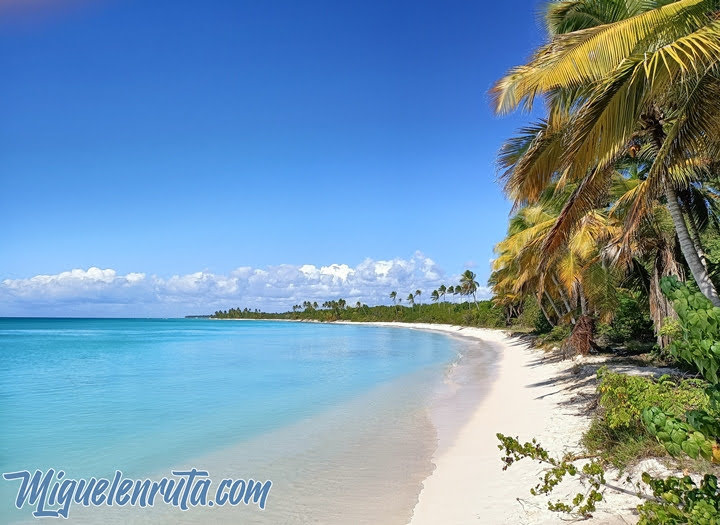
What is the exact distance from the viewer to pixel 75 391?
16203mm

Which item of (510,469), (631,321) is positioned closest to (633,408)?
(510,469)

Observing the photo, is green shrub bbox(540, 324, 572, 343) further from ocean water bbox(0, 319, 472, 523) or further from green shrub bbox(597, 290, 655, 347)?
ocean water bbox(0, 319, 472, 523)

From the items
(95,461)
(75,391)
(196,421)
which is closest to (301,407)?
(196,421)

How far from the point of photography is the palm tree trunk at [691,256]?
599cm

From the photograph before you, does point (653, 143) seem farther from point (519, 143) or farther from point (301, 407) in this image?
point (301, 407)

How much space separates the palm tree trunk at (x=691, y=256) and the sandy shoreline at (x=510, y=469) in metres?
2.66

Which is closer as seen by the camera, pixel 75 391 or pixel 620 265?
pixel 620 265

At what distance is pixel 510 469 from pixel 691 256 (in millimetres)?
3740

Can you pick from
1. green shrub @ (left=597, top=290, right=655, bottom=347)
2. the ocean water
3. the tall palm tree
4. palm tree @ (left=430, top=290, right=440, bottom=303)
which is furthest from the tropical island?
palm tree @ (left=430, top=290, right=440, bottom=303)

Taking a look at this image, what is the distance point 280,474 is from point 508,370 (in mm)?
11818

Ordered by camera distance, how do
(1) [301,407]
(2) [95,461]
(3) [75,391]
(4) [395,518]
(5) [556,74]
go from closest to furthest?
1. (5) [556,74]
2. (4) [395,518]
3. (2) [95,461]
4. (1) [301,407]
5. (3) [75,391]

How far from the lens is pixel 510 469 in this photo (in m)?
5.80

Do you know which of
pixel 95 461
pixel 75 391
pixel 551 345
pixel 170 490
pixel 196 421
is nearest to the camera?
pixel 170 490

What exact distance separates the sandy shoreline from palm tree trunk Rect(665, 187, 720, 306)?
266cm
